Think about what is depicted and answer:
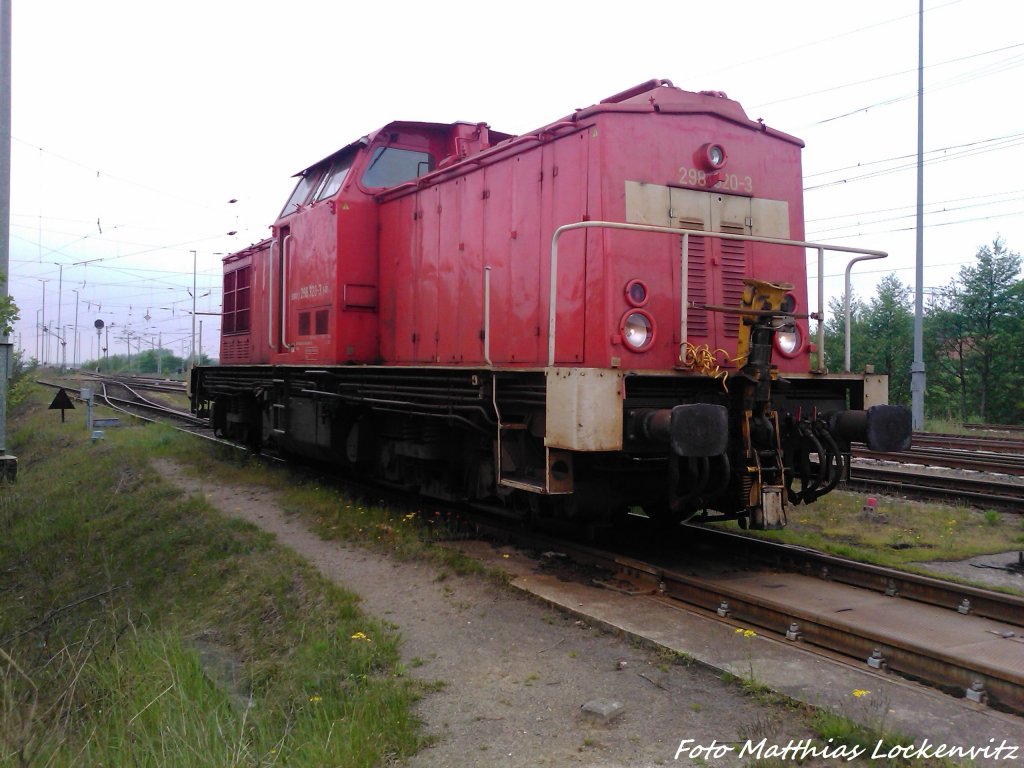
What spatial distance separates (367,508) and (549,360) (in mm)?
3607

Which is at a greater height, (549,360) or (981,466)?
(549,360)

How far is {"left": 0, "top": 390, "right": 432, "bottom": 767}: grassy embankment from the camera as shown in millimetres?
3475

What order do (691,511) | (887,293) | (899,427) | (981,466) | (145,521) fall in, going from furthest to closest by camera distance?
(887,293) → (981,466) → (145,521) → (691,511) → (899,427)

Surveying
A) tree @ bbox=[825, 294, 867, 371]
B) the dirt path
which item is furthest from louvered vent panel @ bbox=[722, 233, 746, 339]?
tree @ bbox=[825, 294, 867, 371]

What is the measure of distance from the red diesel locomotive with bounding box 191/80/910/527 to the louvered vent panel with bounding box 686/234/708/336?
15mm

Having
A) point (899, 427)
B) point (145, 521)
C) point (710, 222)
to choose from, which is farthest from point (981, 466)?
point (145, 521)

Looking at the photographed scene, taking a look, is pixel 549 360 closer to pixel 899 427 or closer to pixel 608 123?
pixel 608 123

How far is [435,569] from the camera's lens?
5902 millimetres

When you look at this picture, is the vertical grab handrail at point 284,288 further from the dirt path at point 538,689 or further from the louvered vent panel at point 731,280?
the louvered vent panel at point 731,280

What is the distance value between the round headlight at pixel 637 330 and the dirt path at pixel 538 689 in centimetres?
190

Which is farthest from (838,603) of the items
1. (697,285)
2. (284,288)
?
(284,288)

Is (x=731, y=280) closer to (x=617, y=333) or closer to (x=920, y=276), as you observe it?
(x=617, y=333)

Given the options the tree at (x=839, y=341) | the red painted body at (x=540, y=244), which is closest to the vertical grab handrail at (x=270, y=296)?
the red painted body at (x=540, y=244)

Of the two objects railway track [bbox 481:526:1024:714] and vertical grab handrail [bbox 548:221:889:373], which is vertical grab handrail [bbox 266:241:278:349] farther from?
vertical grab handrail [bbox 548:221:889:373]
